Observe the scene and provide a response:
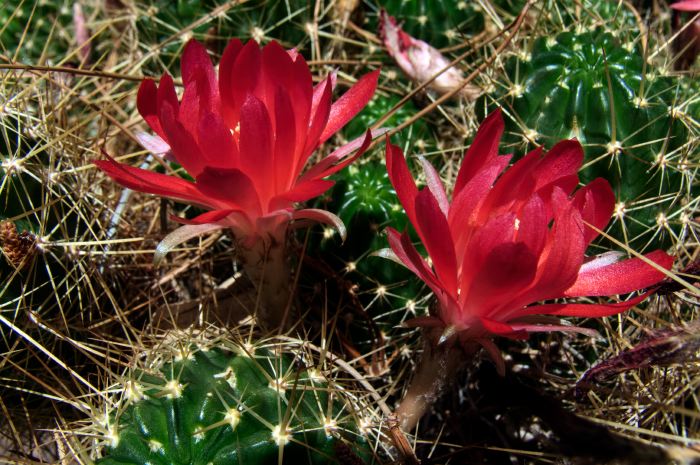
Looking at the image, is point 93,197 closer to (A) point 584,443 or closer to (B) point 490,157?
(B) point 490,157

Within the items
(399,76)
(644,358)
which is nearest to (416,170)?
(399,76)

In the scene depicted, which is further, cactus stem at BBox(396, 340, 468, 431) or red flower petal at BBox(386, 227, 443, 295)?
cactus stem at BBox(396, 340, 468, 431)

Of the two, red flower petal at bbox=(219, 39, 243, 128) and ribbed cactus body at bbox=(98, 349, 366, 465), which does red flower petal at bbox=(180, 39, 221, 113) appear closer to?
red flower petal at bbox=(219, 39, 243, 128)

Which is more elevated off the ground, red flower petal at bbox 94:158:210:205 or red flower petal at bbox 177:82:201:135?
red flower petal at bbox 177:82:201:135

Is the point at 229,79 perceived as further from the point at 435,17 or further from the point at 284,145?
the point at 435,17

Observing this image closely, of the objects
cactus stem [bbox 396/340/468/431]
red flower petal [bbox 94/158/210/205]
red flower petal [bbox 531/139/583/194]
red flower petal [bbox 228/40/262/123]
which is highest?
red flower petal [bbox 228/40/262/123]

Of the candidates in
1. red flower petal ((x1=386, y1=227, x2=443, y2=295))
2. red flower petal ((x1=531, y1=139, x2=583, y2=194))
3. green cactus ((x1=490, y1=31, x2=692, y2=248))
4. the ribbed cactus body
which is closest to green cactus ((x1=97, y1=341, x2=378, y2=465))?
the ribbed cactus body
